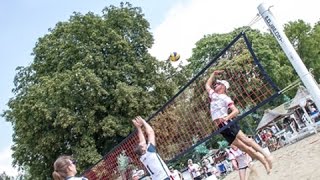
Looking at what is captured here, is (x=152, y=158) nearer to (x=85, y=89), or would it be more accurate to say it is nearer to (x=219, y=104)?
(x=219, y=104)

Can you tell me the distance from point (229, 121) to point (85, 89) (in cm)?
2258

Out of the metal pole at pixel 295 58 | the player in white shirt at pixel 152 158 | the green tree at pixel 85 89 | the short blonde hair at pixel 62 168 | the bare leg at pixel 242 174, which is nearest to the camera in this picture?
the short blonde hair at pixel 62 168

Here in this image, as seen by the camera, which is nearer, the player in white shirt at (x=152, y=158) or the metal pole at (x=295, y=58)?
the metal pole at (x=295, y=58)

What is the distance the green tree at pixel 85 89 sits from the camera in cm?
2888

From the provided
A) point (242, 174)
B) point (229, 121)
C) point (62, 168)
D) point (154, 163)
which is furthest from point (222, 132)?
point (62, 168)

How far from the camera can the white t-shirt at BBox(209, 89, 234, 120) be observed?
25.4ft

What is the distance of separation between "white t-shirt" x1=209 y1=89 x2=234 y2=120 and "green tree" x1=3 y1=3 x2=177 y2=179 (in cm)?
2110

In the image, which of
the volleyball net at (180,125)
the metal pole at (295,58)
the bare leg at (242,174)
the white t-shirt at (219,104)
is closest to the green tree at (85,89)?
the volleyball net at (180,125)

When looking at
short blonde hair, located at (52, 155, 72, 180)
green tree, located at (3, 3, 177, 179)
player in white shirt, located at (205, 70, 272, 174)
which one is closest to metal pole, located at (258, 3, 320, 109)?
player in white shirt, located at (205, 70, 272, 174)

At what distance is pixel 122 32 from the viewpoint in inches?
1300

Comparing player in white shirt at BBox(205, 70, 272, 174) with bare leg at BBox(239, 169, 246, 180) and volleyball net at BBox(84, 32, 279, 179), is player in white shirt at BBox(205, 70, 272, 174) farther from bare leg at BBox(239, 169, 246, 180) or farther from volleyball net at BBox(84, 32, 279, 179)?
bare leg at BBox(239, 169, 246, 180)

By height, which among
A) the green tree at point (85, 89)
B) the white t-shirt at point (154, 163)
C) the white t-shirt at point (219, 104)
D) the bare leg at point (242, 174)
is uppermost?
the green tree at point (85, 89)

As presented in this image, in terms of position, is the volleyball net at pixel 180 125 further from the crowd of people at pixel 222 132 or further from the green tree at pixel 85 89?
the green tree at pixel 85 89

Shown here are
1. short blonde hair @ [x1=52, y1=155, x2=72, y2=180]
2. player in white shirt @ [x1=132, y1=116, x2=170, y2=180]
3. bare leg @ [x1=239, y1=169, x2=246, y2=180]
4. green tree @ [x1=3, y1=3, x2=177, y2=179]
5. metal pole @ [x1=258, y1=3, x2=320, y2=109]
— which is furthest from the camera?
green tree @ [x1=3, y1=3, x2=177, y2=179]
